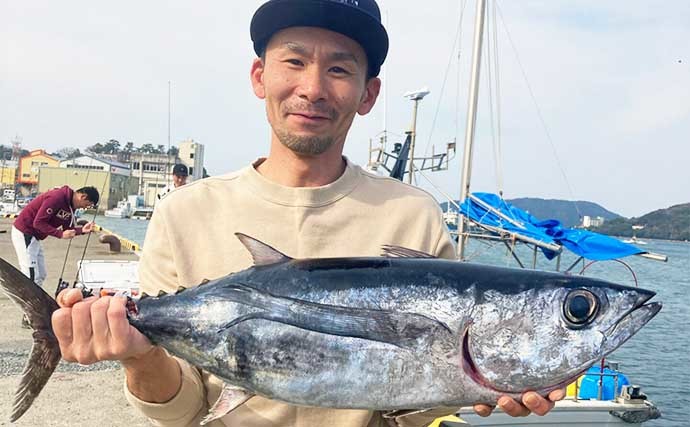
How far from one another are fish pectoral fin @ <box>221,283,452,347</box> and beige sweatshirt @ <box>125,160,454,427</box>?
0.38m

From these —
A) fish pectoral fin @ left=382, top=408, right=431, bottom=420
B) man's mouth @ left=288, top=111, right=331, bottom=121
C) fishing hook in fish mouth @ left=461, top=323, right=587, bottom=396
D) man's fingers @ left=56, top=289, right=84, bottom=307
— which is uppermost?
man's mouth @ left=288, top=111, right=331, bottom=121

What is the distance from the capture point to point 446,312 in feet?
6.23

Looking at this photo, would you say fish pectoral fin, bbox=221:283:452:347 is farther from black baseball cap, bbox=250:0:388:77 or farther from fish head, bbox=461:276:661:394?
black baseball cap, bbox=250:0:388:77

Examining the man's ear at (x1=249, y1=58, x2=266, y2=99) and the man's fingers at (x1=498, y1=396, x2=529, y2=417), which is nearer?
the man's fingers at (x1=498, y1=396, x2=529, y2=417)

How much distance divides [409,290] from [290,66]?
3.65 feet

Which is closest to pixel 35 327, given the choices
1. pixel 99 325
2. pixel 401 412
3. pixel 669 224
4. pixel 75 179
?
pixel 99 325

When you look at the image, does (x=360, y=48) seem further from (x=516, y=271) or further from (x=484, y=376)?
(x=484, y=376)

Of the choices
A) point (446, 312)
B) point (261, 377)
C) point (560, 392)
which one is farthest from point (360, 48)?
point (560, 392)

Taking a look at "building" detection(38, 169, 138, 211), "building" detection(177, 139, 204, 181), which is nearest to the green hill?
"building" detection(177, 139, 204, 181)

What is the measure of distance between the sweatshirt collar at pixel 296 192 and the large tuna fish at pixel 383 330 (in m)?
0.38

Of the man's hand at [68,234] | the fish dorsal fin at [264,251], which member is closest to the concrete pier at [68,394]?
the man's hand at [68,234]

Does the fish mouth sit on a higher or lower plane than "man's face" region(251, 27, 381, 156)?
lower

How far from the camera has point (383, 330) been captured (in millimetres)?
1903

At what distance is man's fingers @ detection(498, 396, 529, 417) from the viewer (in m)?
1.86
